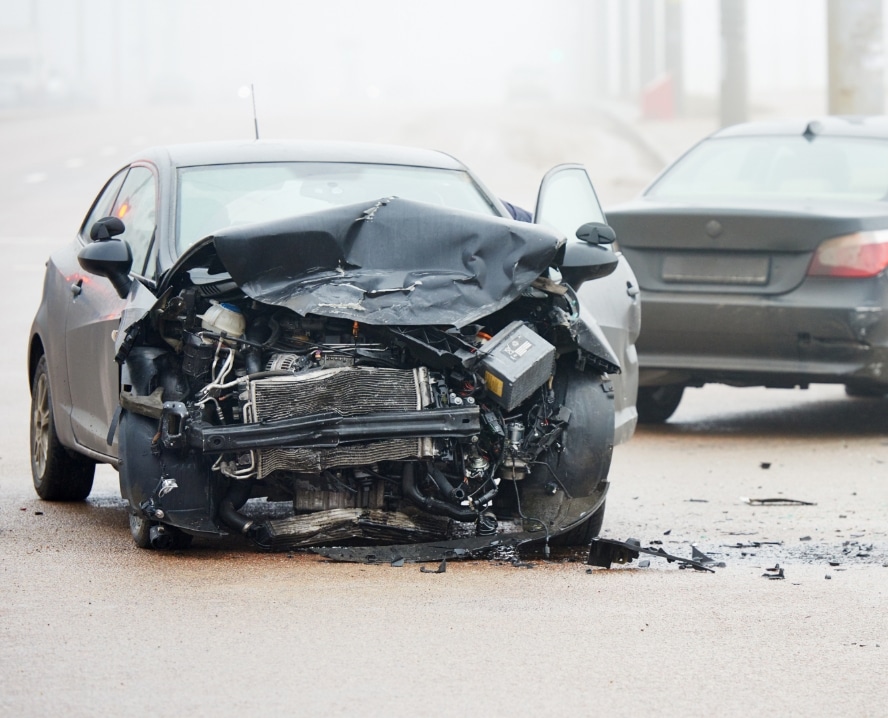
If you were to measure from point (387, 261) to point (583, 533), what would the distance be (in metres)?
1.40

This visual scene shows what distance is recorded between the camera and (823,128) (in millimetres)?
10633

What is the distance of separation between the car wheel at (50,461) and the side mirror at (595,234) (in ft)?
8.53

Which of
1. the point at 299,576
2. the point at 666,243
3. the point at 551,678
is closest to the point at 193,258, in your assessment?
the point at 299,576

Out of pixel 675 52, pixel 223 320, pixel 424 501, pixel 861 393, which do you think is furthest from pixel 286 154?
pixel 675 52

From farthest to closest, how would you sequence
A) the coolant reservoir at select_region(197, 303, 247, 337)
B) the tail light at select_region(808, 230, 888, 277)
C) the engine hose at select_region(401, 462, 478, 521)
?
the tail light at select_region(808, 230, 888, 277) < the engine hose at select_region(401, 462, 478, 521) < the coolant reservoir at select_region(197, 303, 247, 337)

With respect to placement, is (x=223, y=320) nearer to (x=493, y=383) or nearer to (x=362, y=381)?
(x=362, y=381)

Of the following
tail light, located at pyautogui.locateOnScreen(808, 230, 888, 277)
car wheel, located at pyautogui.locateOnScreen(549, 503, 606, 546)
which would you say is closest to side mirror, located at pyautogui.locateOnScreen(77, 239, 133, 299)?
car wheel, located at pyautogui.locateOnScreen(549, 503, 606, 546)

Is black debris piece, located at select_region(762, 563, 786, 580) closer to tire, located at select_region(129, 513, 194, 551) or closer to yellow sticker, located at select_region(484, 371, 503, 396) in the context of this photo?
yellow sticker, located at select_region(484, 371, 503, 396)

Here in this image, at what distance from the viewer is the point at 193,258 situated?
593 cm

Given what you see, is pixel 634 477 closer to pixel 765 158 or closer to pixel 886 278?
pixel 886 278

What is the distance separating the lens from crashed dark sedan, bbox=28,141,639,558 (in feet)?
19.0

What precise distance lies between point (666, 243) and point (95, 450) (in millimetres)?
4122

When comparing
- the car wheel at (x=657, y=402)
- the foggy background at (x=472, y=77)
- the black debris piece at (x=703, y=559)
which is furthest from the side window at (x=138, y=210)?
the car wheel at (x=657, y=402)

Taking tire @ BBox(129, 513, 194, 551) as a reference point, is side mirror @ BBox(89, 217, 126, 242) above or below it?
above
